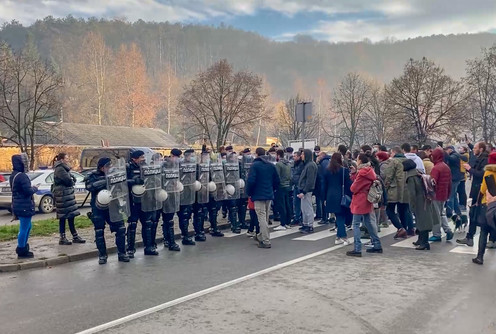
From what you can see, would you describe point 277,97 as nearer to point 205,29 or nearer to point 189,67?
point 189,67

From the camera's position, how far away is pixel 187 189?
948 cm

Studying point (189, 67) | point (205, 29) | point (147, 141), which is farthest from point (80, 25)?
point (147, 141)

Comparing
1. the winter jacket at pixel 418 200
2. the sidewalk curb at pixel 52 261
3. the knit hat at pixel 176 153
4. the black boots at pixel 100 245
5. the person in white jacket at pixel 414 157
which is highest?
the knit hat at pixel 176 153

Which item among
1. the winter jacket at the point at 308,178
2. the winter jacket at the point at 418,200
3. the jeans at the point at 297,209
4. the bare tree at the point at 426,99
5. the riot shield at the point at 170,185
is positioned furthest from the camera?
the bare tree at the point at 426,99

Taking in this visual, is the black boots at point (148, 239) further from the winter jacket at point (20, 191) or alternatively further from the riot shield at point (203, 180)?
the winter jacket at point (20, 191)

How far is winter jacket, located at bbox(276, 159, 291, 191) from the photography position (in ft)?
39.1

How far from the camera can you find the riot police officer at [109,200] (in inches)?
312

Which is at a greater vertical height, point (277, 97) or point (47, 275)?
point (277, 97)

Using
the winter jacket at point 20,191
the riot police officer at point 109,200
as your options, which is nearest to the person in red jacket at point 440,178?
the riot police officer at point 109,200

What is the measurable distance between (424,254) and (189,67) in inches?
4827

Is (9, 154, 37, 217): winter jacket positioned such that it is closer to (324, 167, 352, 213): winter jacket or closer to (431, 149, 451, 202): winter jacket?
(324, 167, 352, 213): winter jacket

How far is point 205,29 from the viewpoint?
530 feet

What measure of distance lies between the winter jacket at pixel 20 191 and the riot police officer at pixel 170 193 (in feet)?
7.89

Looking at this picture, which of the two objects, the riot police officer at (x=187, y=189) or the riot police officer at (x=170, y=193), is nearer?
the riot police officer at (x=170, y=193)
